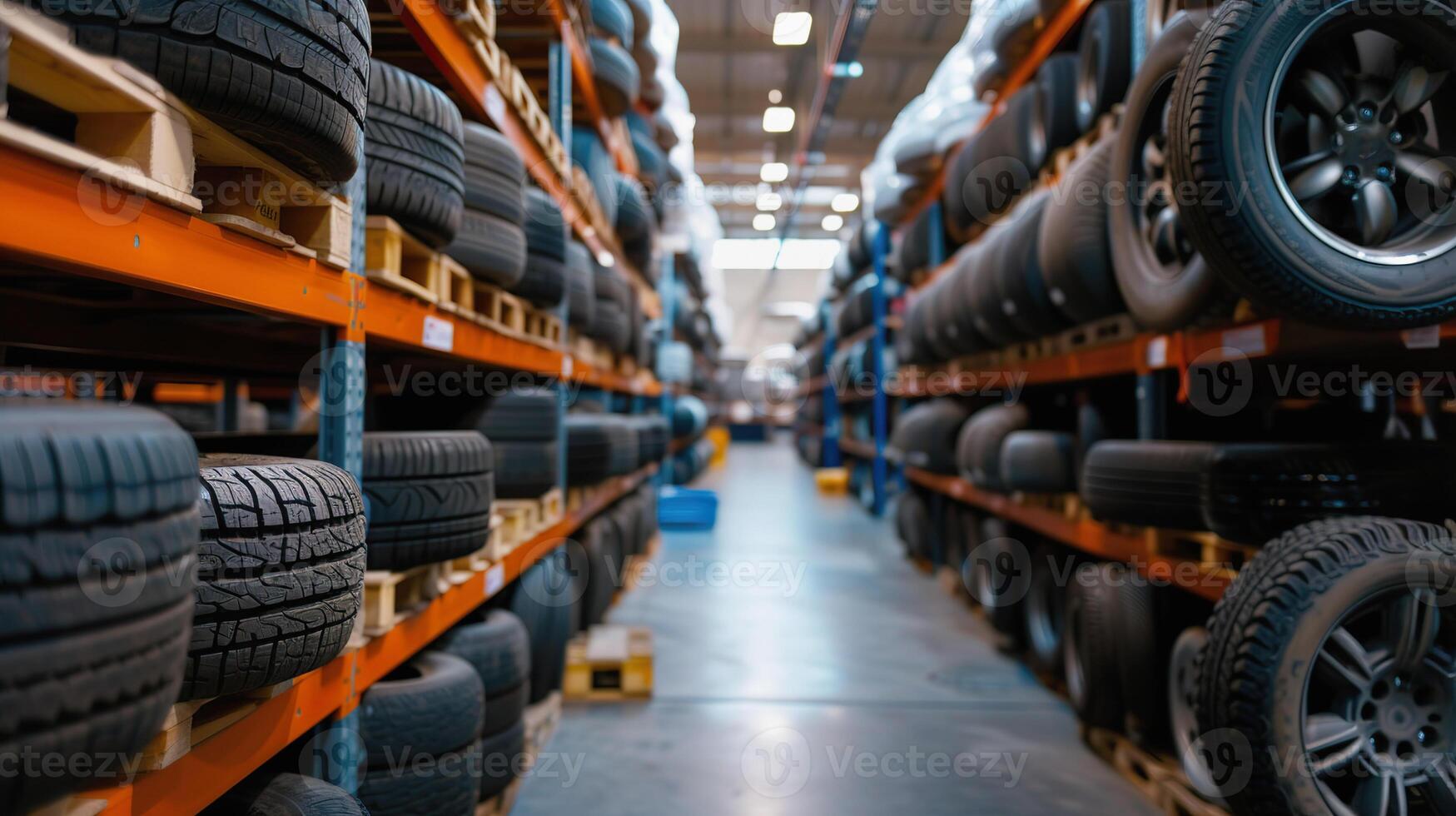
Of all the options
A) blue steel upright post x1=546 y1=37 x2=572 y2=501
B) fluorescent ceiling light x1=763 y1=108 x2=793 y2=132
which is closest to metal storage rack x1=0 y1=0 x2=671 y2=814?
blue steel upright post x1=546 y1=37 x2=572 y2=501

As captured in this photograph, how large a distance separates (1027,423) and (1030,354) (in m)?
0.50

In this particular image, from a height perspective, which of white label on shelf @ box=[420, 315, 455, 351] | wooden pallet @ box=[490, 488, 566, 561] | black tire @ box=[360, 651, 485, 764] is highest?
white label on shelf @ box=[420, 315, 455, 351]

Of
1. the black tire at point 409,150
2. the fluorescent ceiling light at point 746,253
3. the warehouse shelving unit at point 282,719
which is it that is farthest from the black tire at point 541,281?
the fluorescent ceiling light at point 746,253

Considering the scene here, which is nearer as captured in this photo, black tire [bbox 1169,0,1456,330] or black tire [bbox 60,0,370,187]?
black tire [bbox 60,0,370,187]

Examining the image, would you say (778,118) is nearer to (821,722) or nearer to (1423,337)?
(821,722)

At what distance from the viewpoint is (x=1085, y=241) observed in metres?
3.12

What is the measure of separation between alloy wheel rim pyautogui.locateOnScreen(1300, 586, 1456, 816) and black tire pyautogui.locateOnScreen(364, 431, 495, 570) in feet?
6.98

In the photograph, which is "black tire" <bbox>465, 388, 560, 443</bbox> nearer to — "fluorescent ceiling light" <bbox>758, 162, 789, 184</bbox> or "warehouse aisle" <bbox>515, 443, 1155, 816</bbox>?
"warehouse aisle" <bbox>515, 443, 1155, 816</bbox>

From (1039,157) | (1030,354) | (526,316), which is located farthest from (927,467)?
(526,316)

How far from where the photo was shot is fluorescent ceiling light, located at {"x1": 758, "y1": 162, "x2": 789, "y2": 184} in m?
16.7

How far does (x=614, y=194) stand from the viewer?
5.60 m

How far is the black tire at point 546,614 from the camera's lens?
3.28 metres

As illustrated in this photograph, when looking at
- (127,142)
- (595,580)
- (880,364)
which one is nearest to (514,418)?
(595,580)

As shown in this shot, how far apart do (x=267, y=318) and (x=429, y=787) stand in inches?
50.3
